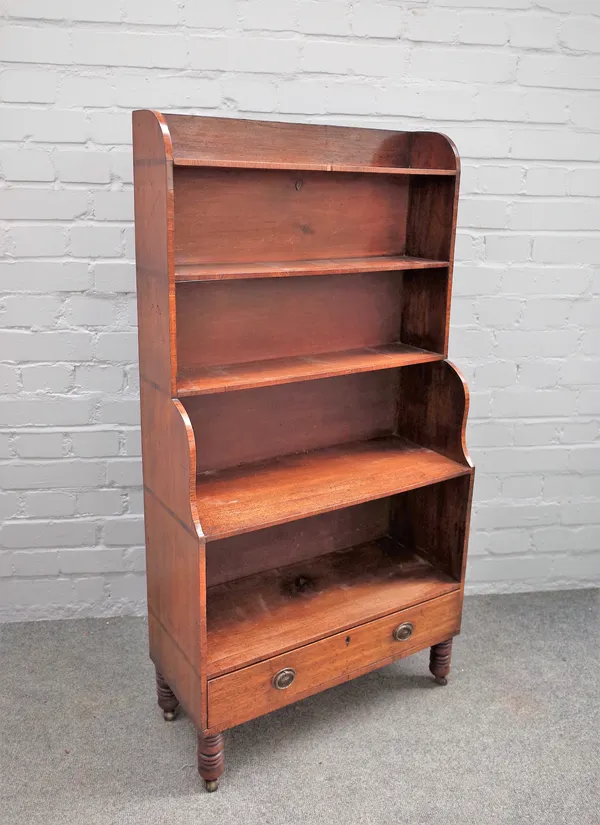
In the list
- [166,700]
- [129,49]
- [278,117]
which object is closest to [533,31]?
[278,117]

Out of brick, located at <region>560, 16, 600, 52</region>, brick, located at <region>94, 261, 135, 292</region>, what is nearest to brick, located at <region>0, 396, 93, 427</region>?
brick, located at <region>94, 261, 135, 292</region>

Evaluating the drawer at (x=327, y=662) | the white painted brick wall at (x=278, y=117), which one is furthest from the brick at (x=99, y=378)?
the drawer at (x=327, y=662)

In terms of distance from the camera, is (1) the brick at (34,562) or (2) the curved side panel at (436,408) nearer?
(2) the curved side panel at (436,408)

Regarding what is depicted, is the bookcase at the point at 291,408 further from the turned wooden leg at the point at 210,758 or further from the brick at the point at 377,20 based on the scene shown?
the brick at the point at 377,20

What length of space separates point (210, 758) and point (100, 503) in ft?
2.83

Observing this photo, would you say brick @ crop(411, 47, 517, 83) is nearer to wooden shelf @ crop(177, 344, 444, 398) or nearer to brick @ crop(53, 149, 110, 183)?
wooden shelf @ crop(177, 344, 444, 398)

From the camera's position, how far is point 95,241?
2135mm

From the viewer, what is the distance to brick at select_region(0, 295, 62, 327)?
2150mm

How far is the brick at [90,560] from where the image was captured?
242 centimetres

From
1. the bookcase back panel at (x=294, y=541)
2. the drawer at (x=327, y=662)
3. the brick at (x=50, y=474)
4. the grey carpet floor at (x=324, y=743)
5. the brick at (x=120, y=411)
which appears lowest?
the grey carpet floor at (x=324, y=743)

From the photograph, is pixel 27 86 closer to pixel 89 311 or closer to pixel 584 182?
pixel 89 311


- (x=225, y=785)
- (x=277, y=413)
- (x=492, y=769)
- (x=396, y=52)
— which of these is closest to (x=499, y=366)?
(x=277, y=413)

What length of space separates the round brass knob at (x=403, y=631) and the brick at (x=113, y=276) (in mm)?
1202

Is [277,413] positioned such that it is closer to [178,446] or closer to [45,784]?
[178,446]
